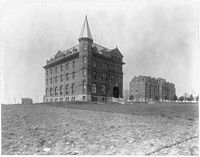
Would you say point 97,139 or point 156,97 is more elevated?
point 156,97

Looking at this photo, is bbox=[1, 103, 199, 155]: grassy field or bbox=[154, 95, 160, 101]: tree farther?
bbox=[154, 95, 160, 101]: tree

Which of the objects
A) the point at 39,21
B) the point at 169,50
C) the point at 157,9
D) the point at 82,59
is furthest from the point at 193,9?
the point at 82,59

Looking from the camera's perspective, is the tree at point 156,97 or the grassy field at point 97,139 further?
the tree at point 156,97

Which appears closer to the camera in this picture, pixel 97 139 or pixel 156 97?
pixel 97 139

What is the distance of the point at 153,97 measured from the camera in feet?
44.5

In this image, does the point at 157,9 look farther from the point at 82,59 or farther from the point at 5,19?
the point at 82,59

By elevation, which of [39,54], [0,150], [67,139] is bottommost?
[0,150]

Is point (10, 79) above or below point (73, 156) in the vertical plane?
above

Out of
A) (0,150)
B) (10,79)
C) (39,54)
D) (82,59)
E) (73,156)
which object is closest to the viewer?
(73,156)

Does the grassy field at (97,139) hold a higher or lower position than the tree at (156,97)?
lower

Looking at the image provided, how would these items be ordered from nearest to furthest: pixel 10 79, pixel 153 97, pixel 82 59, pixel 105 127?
pixel 105 127
pixel 10 79
pixel 153 97
pixel 82 59

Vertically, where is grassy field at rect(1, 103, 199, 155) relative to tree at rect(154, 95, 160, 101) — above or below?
below

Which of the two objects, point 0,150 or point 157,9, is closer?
point 0,150

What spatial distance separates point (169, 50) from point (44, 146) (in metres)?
6.91
